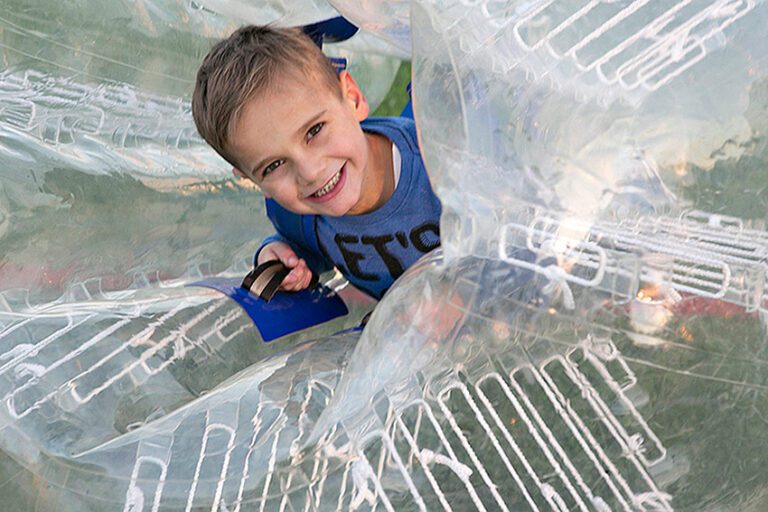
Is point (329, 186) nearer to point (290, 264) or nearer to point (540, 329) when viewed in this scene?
point (290, 264)

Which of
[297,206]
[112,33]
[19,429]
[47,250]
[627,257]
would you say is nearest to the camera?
[627,257]

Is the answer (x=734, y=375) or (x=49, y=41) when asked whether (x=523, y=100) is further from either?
(x=49, y=41)

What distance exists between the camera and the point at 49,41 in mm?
1094

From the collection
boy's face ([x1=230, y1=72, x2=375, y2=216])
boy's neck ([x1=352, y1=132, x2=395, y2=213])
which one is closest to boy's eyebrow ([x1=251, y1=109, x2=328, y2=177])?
boy's face ([x1=230, y1=72, x2=375, y2=216])

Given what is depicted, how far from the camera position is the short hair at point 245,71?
815mm

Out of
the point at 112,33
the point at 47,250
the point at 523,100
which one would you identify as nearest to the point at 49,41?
the point at 112,33

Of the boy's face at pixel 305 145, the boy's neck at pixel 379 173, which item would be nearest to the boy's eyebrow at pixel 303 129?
the boy's face at pixel 305 145

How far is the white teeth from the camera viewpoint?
86cm

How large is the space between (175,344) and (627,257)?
18.8 inches

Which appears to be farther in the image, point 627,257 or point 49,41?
point 49,41

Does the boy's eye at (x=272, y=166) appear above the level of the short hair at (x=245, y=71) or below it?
below

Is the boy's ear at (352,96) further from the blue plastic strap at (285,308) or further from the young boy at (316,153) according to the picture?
the blue plastic strap at (285,308)

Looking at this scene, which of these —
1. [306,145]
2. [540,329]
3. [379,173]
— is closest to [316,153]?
[306,145]

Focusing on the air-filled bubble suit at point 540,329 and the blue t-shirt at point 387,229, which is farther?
the blue t-shirt at point 387,229
